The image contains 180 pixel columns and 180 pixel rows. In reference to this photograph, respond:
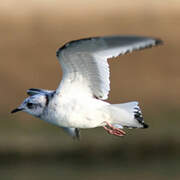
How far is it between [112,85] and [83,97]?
8539mm

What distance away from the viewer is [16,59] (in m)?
19.1

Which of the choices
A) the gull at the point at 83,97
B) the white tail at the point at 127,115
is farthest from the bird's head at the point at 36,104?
the white tail at the point at 127,115

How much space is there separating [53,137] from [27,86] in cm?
335

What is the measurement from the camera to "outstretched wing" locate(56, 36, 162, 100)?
324 inches

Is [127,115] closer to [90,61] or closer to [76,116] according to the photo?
[76,116]

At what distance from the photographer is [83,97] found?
8883 millimetres

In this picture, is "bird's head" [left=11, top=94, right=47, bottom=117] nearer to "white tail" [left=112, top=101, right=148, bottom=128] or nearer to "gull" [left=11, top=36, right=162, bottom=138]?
"gull" [left=11, top=36, right=162, bottom=138]

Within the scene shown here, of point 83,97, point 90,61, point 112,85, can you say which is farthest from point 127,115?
point 112,85

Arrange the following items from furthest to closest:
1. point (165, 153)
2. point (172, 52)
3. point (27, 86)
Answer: point (172, 52), point (27, 86), point (165, 153)

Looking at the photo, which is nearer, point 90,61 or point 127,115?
point 90,61

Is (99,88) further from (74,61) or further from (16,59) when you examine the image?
(16,59)

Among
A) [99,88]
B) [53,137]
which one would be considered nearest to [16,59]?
[53,137]

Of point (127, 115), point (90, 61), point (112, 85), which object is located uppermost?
point (90, 61)

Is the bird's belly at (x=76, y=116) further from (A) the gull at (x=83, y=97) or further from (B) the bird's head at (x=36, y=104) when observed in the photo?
(B) the bird's head at (x=36, y=104)
